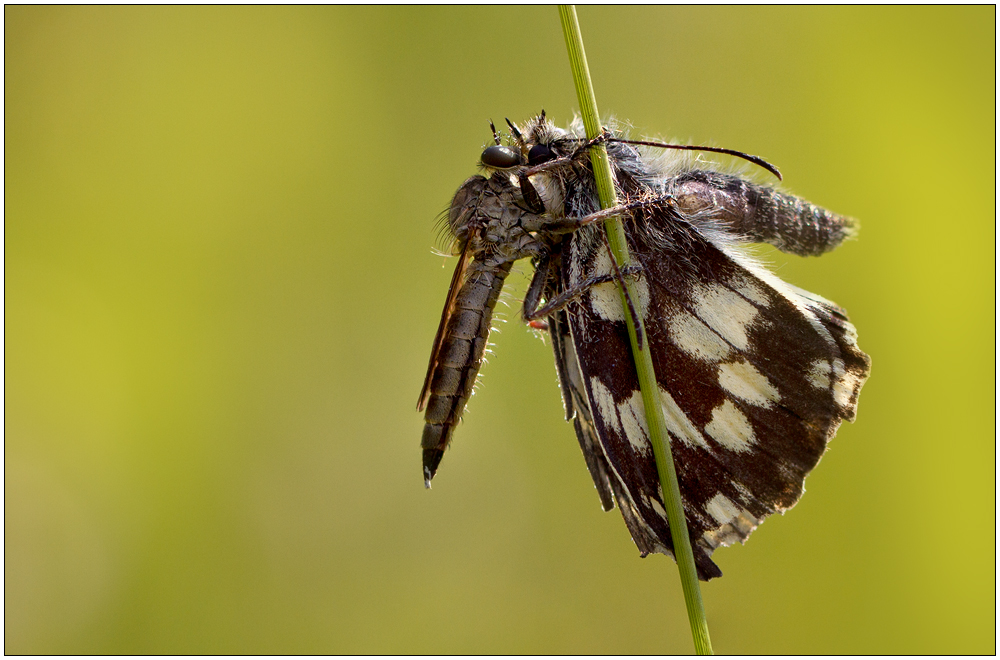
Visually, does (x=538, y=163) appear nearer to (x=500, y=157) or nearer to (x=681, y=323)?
(x=500, y=157)

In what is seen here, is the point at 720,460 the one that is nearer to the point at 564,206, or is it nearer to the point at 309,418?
the point at 564,206

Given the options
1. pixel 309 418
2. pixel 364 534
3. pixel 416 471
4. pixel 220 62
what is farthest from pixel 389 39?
pixel 364 534

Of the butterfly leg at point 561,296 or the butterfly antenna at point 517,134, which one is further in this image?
the butterfly antenna at point 517,134

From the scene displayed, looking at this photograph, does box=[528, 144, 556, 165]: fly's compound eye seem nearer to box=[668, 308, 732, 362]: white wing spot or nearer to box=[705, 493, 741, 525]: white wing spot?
box=[668, 308, 732, 362]: white wing spot

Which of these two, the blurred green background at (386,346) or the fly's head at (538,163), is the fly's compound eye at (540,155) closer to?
the fly's head at (538,163)

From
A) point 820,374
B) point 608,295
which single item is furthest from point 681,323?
point 820,374

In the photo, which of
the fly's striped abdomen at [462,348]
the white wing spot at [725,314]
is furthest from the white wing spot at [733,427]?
the fly's striped abdomen at [462,348]
